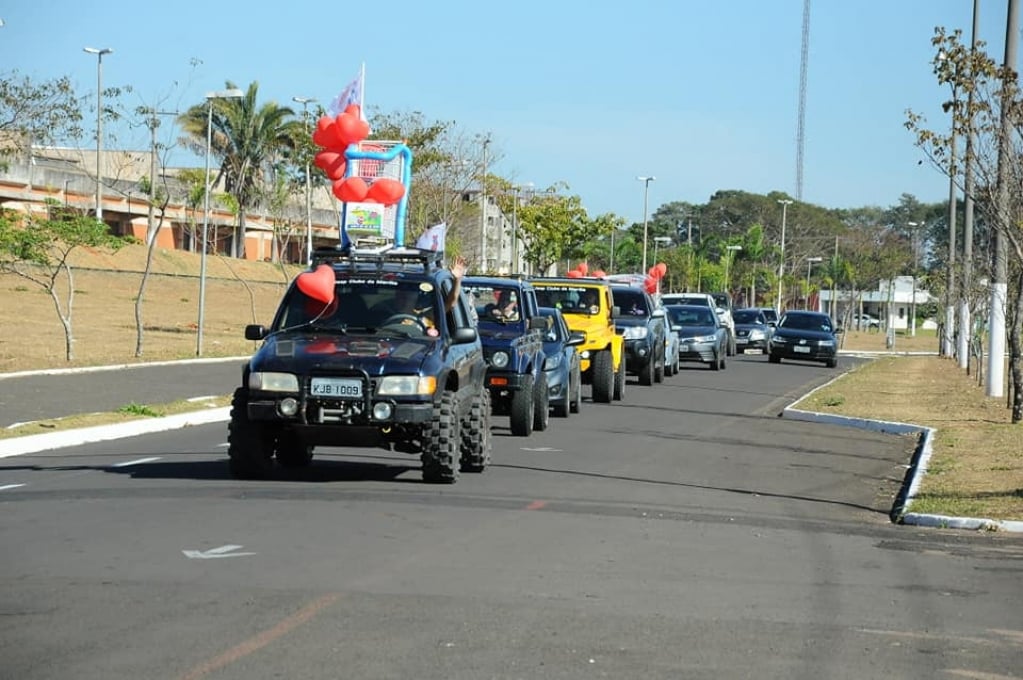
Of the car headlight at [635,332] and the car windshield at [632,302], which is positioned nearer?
the car headlight at [635,332]

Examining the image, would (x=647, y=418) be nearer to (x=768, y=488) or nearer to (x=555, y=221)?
(x=768, y=488)

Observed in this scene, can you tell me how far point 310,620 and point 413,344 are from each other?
21.5 feet

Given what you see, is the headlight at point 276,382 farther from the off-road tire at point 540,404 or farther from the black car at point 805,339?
the black car at point 805,339

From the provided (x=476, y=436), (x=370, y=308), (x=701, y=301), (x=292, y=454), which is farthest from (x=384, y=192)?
(x=701, y=301)

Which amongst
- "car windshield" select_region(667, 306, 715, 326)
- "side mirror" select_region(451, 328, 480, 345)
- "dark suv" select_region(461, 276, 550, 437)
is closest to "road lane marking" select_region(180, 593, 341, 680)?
"side mirror" select_region(451, 328, 480, 345)

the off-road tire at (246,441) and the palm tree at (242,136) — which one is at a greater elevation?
the palm tree at (242,136)

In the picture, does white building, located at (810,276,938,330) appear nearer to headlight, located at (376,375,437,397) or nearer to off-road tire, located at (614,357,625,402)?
off-road tire, located at (614,357,625,402)

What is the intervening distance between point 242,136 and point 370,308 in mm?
62271

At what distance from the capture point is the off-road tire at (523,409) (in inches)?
792

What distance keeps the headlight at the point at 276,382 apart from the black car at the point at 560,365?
831cm

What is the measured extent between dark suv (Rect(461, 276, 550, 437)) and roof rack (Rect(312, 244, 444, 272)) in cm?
390

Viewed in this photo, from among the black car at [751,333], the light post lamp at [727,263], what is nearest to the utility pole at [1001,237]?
the black car at [751,333]

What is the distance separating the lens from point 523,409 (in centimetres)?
2017

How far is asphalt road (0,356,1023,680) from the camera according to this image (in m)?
7.39
